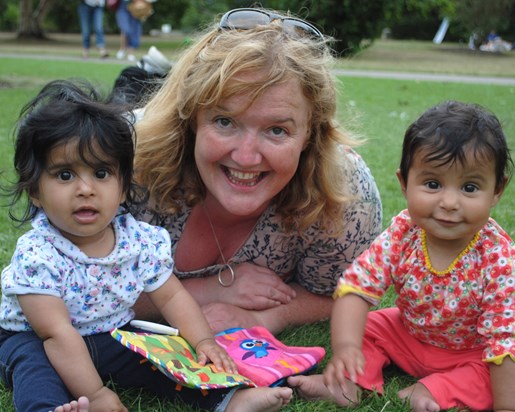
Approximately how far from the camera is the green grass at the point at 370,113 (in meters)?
2.35

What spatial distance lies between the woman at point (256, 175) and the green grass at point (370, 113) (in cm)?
23

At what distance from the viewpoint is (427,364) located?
252cm

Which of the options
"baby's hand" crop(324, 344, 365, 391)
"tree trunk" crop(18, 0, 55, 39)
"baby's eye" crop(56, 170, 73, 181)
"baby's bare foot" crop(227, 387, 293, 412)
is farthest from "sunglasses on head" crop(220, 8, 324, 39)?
"tree trunk" crop(18, 0, 55, 39)

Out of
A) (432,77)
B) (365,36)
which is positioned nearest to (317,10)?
(365,36)

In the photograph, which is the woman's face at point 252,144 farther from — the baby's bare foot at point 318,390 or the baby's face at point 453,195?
the baby's bare foot at point 318,390

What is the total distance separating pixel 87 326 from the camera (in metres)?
2.35

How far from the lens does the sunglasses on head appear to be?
107 inches

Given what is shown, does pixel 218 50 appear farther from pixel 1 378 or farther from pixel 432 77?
pixel 432 77

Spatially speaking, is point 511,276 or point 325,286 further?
point 325,286

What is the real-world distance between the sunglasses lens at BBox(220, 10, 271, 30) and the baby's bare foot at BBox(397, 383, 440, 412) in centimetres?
138

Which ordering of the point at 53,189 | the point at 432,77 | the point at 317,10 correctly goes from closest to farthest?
the point at 53,189 < the point at 432,77 < the point at 317,10

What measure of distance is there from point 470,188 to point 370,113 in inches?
283

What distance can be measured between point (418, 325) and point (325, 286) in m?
0.67

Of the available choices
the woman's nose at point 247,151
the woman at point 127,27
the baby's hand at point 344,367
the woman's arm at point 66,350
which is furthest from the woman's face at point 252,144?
the woman at point 127,27
